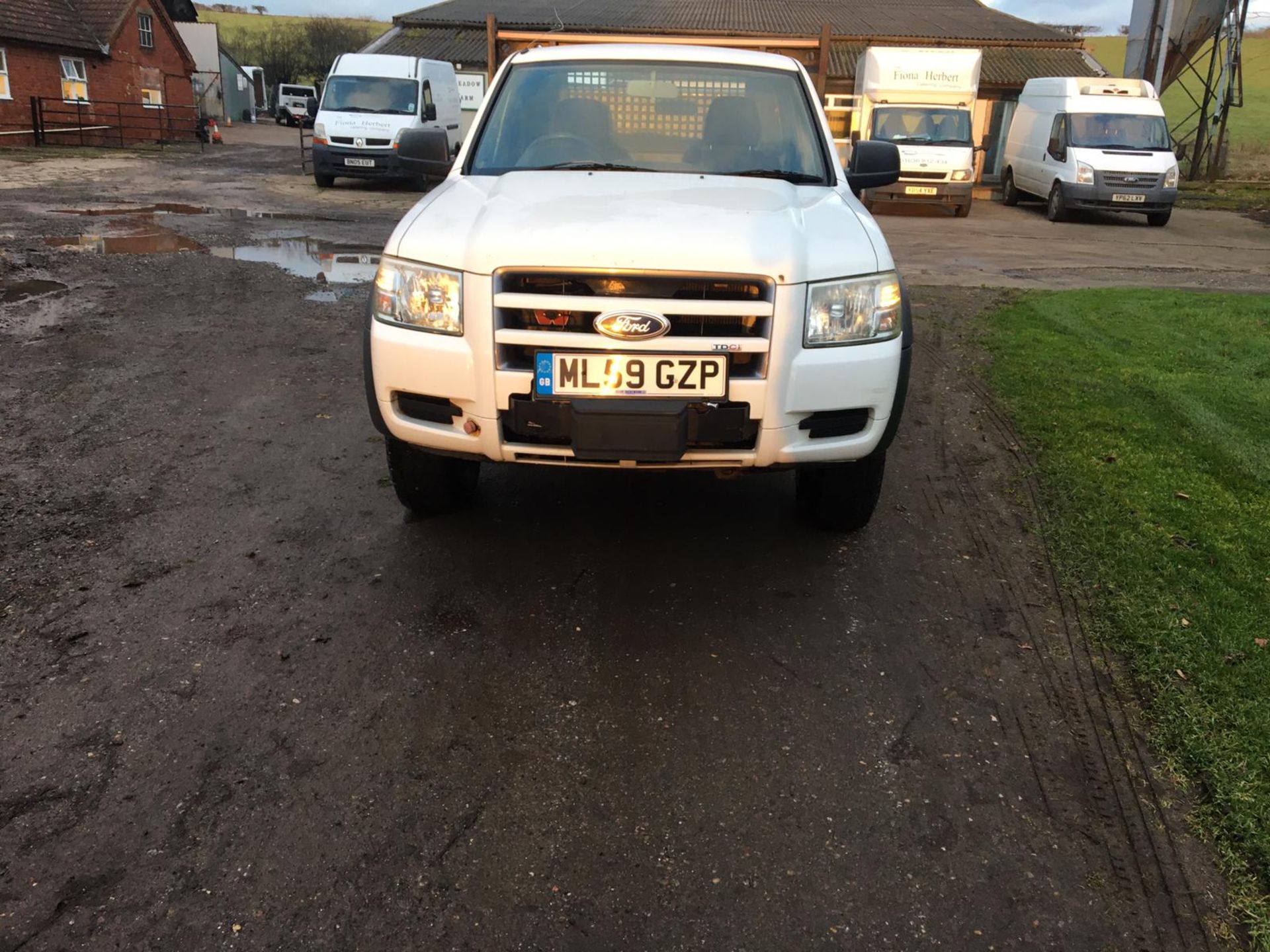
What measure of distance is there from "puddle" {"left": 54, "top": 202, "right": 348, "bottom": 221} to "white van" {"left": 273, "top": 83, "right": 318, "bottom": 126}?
1865 inches

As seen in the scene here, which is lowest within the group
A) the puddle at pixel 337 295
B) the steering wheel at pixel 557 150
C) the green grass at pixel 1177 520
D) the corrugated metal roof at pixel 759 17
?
the green grass at pixel 1177 520

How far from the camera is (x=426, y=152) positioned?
5180 millimetres

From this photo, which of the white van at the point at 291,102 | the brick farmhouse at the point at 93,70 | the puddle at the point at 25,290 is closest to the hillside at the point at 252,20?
the white van at the point at 291,102

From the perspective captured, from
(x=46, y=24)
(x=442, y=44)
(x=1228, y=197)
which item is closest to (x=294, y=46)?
(x=46, y=24)

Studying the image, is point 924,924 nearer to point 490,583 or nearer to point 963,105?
point 490,583

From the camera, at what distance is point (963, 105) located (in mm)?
21328

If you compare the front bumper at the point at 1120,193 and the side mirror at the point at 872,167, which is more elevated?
the side mirror at the point at 872,167

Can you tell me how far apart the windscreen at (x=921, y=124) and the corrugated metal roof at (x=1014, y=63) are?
11.1m

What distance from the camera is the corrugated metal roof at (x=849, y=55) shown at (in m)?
31.6

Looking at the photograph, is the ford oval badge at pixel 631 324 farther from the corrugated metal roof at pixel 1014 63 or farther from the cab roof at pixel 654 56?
the corrugated metal roof at pixel 1014 63

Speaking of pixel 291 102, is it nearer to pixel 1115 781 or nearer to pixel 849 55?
pixel 849 55

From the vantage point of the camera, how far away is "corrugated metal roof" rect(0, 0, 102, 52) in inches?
1216

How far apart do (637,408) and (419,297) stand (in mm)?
889

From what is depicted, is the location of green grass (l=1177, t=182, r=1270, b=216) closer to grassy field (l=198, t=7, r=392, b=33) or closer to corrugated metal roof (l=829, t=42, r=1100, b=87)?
corrugated metal roof (l=829, t=42, r=1100, b=87)
